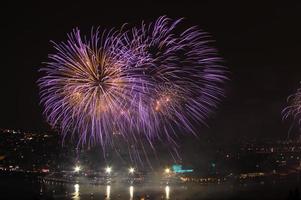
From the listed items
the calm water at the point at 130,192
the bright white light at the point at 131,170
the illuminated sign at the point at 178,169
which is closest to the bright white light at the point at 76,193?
the calm water at the point at 130,192

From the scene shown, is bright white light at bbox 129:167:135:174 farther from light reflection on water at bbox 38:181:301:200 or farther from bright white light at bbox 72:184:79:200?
bright white light at bbox 72:184:79:200

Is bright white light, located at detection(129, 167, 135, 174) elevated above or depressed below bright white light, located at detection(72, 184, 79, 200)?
above

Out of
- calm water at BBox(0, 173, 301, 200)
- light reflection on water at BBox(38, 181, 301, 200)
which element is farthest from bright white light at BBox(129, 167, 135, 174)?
calm water at BBox(0, 173, 301, 200)

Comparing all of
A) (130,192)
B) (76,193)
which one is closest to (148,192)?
(130,192)

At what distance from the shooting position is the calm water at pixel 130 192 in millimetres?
59312

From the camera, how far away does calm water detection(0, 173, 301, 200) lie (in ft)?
195

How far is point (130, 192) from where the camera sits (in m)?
64.7

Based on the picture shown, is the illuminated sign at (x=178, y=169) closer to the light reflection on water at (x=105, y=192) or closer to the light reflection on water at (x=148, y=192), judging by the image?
the light reflection on water at (x=148, y=192)

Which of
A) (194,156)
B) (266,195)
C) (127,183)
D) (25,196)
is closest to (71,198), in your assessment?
(25,196)

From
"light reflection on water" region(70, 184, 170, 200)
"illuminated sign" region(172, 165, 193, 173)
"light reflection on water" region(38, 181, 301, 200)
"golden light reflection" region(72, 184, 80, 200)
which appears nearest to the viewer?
"golden light reflection" region(72, 184, 80, 200)

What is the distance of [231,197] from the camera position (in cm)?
6431

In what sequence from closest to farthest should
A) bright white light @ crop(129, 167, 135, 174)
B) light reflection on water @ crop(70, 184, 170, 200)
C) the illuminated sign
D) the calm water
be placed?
light reflection on water @ crop(70, 184, 170, 200)
the calm water
bright white light @ crop(129, 167, 135, 174)
the illuminated sign

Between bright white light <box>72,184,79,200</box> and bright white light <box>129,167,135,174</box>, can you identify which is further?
bright white light <box>129,167,135,174</box>

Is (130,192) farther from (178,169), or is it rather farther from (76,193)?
(178,169)
